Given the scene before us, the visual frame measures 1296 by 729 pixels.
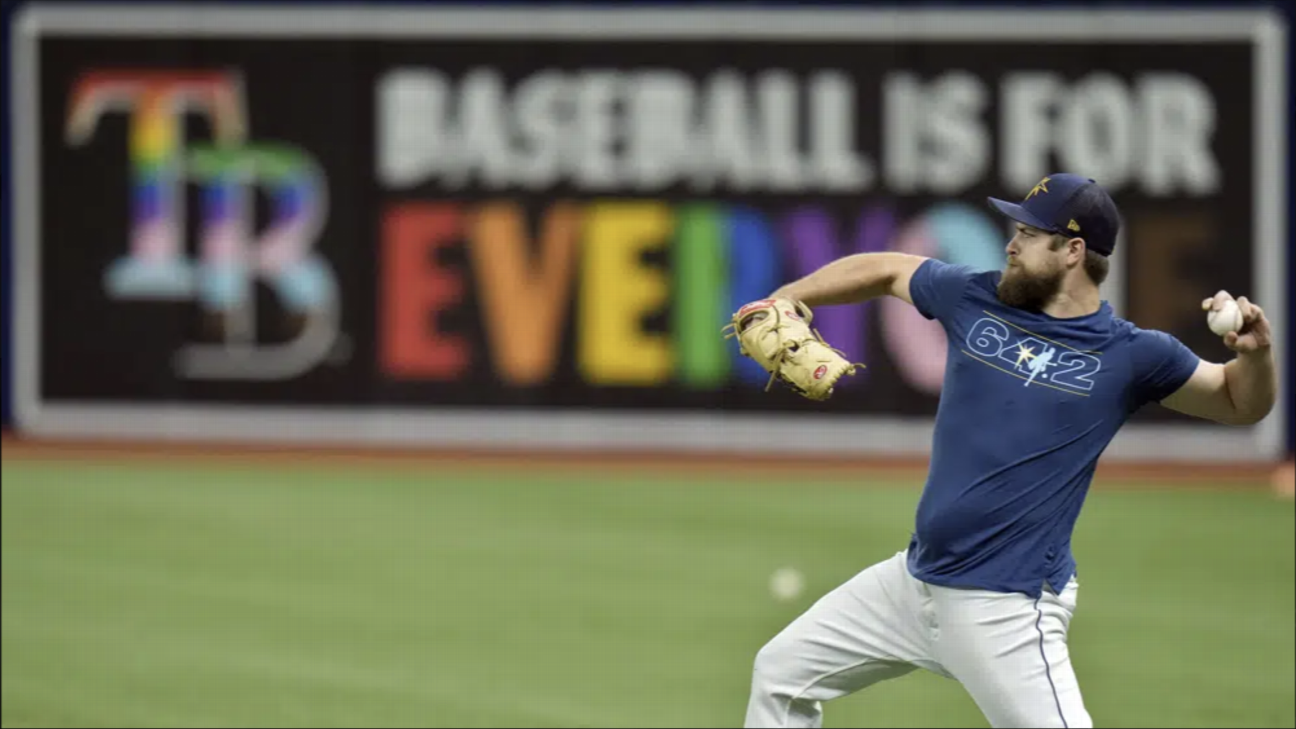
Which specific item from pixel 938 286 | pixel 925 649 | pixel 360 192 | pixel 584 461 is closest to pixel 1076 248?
pixel 938 286

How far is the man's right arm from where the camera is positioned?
18.8 ft

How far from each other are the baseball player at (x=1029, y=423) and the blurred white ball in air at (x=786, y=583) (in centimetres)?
522

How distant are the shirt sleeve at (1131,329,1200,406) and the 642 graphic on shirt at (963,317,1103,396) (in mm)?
122

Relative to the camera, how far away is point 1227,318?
504 centimetres

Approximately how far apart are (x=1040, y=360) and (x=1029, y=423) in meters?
0.18

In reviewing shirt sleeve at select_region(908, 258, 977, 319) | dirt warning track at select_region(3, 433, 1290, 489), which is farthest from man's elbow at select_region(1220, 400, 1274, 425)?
dirt warning track at select_region(3, 433, 1290, 489)

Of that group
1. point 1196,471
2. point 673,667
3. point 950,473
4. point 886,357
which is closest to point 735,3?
point 886,357

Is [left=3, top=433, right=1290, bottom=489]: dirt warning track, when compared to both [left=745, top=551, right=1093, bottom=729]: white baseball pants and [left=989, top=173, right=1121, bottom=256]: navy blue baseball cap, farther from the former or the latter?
[left=989, top=173, right=1121, bottom=256]: navy blue baseball cap

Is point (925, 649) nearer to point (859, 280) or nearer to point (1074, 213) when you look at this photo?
point (859, 280)

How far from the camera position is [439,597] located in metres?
10.6

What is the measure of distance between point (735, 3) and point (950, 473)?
12003 millimetres

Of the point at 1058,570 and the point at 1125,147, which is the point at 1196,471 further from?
the point at 1058,570

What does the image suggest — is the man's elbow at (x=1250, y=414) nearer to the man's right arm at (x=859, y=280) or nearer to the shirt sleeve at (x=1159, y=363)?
the shirt sleeve at (x=1159, y=363)

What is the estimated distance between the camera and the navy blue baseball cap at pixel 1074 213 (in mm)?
5336
